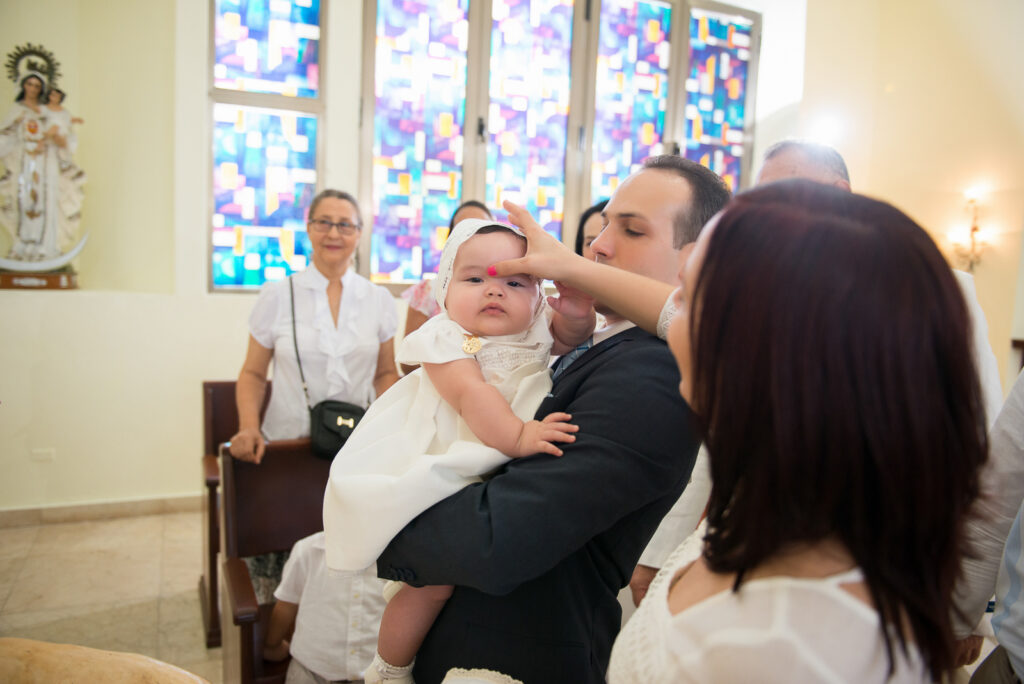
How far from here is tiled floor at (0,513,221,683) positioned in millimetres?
2582

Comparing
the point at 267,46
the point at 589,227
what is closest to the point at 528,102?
the point at 267,46

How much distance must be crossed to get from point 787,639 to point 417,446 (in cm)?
76

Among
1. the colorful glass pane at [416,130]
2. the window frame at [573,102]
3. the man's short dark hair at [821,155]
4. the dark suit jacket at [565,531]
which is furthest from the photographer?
the colorful glass pane at [416,130]

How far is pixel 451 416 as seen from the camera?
1346 millimetres

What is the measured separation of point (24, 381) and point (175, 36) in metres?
3.09

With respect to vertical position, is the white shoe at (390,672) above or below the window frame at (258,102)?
below

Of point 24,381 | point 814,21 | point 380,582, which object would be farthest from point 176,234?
point 814,21

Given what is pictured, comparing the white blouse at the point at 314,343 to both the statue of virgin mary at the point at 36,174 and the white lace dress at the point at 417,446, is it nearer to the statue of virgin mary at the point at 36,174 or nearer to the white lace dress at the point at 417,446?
the statue of virgin mary at the point at 36,174

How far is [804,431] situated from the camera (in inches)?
26.1

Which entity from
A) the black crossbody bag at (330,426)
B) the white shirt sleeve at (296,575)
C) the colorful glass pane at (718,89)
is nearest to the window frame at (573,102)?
the colorful glass pane at (718,89)

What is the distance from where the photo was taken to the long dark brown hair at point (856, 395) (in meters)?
0.65

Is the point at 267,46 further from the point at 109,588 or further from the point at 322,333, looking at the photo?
the point at 109,588

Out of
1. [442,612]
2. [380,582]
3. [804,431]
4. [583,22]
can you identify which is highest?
[583,22]

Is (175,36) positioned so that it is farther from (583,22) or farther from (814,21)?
(814,21)
